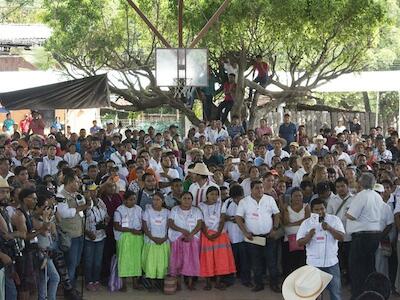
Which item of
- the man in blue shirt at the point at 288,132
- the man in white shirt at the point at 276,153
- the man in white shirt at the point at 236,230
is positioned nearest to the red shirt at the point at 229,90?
the man in blue shirt at the point at 288,132

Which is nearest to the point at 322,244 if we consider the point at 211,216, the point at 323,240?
the point at 323,240

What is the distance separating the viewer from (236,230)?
10.5 metres

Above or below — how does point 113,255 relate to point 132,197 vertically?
below

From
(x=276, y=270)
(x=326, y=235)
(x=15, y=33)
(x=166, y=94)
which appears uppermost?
(x=15, y=33)

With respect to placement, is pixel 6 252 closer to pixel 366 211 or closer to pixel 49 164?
pixel 366 211

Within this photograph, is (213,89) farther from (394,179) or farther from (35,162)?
(394,179)

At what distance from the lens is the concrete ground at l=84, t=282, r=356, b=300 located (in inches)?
396

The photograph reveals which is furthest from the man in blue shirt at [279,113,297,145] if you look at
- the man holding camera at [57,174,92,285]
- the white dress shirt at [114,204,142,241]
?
the man holding camera at [57,174,92,285]

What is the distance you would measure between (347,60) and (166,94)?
189 inches

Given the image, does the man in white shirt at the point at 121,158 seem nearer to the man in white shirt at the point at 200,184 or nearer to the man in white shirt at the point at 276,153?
the man in white shirt at the point at 200,184

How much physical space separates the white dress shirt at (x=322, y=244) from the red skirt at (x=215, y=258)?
1733 millimetres

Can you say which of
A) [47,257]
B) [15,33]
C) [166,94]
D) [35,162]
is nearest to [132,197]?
[47,257]

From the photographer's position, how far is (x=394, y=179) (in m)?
10.9

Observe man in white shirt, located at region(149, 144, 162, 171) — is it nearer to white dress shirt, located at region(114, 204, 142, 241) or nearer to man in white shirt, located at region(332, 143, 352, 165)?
white dress shirt, located at region(114, 204, 142, 241)
